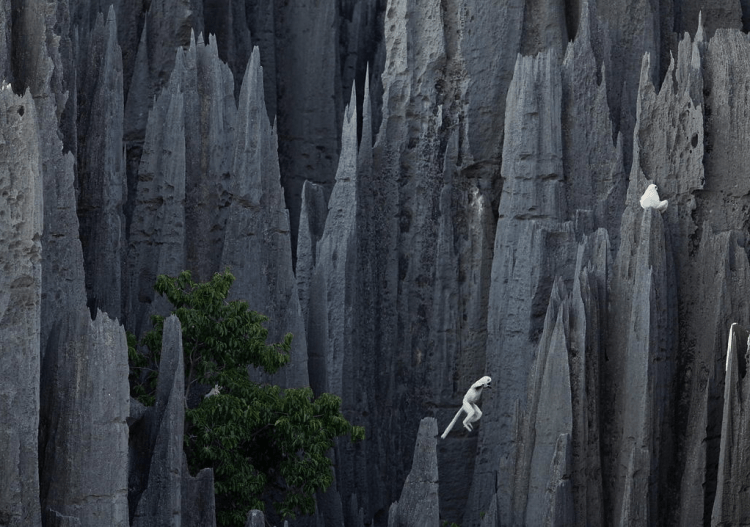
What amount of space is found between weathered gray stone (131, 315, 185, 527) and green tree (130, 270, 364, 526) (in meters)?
1.97

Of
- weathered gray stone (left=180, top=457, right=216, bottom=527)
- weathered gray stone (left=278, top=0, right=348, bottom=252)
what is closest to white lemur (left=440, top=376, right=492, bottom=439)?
weathered gray stone (left=180, top=457, right=216, bottom=527)

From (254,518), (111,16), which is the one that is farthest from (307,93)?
(254,518)

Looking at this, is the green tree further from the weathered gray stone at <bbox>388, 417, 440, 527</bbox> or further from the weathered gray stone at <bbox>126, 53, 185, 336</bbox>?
the weathered gray stone at <bbox>126, 53, 185, 336</bbox>

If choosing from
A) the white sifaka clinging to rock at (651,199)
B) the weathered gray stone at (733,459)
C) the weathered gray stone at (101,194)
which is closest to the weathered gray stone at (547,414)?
the white sifaka clinging to rock at (651,199)

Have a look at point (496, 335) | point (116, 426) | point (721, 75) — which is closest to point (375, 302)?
point (496, 335)

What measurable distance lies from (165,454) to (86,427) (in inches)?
75.5

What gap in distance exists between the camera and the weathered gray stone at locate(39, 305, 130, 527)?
24.3 meters

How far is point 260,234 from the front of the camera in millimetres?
34938

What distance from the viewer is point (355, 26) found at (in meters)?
43.8

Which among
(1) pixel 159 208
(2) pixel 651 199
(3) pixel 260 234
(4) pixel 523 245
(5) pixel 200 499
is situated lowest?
(5) pixel 200 499

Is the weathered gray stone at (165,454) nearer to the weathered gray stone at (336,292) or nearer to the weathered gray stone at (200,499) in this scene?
the weathered gray stone at (200,499)

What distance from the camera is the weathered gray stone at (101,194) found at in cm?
3209

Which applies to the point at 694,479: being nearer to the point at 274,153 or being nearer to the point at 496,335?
the point at 496,335

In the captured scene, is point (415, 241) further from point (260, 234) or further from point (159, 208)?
point (159, 208)
